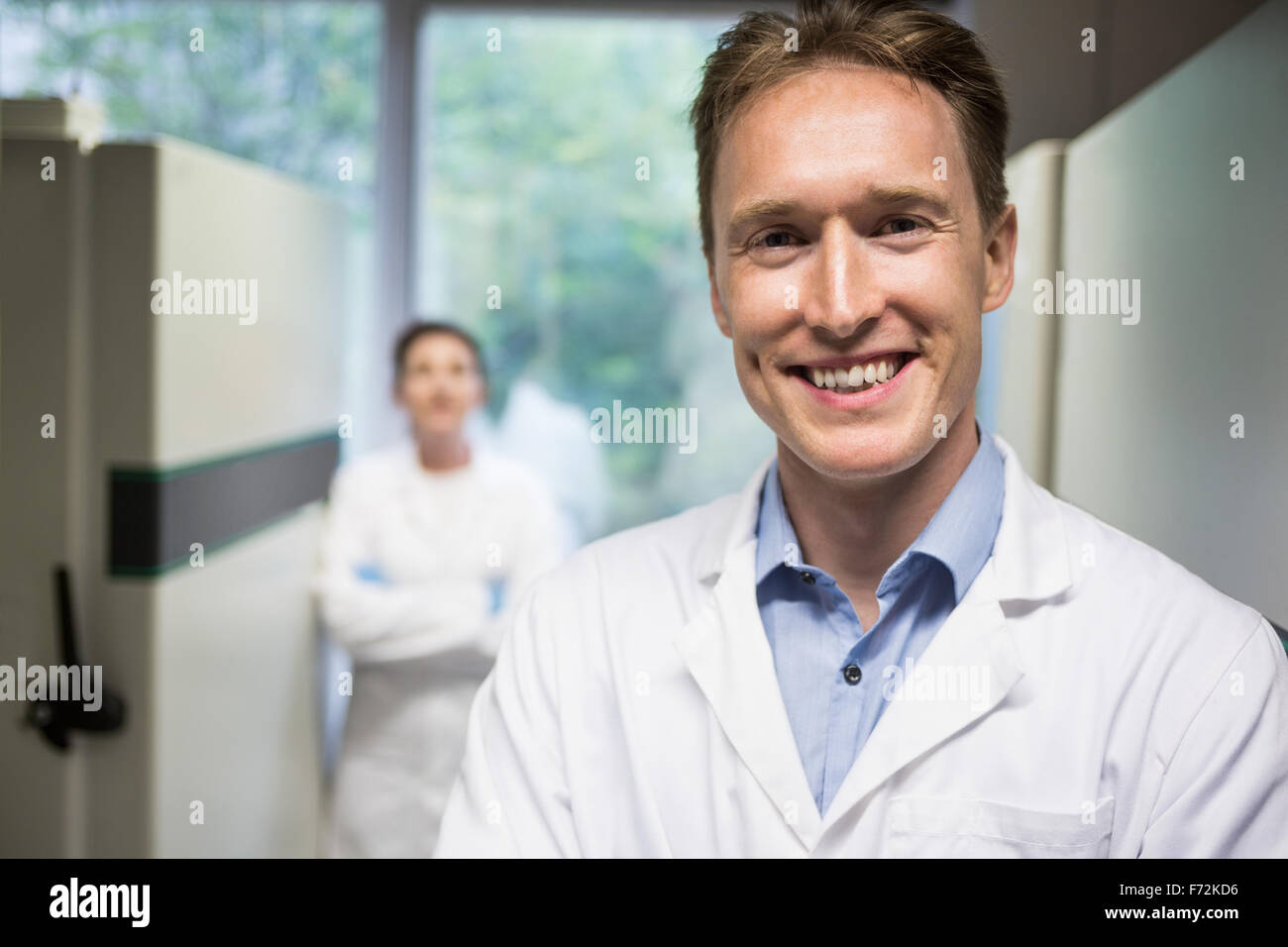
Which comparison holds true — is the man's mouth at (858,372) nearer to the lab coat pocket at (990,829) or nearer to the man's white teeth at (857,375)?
the man's white teeth at (857,375)

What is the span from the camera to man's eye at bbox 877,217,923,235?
0.67m

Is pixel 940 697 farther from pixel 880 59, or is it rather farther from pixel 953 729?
pixel 880 59

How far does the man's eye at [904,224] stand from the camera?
666 millimetres

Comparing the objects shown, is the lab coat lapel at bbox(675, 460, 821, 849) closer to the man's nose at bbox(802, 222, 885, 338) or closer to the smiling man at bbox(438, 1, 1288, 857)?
the smiling man at bbox(438, 1, 1288, 857)

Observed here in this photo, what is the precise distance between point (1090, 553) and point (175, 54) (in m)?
2.13

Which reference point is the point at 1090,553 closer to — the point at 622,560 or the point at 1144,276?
the point at 1144,276

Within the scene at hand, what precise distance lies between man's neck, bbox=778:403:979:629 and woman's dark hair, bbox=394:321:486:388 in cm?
139

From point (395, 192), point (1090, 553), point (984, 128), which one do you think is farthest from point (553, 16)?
point (1090, 553)

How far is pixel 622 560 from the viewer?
0.82 meters

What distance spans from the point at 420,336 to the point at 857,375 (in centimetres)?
151

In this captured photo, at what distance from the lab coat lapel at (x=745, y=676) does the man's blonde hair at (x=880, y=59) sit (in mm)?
285

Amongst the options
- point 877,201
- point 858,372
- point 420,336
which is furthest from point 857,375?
point 420,336

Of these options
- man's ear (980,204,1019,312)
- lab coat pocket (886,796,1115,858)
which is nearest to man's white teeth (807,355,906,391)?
man's ear (980,204,1019,312)
